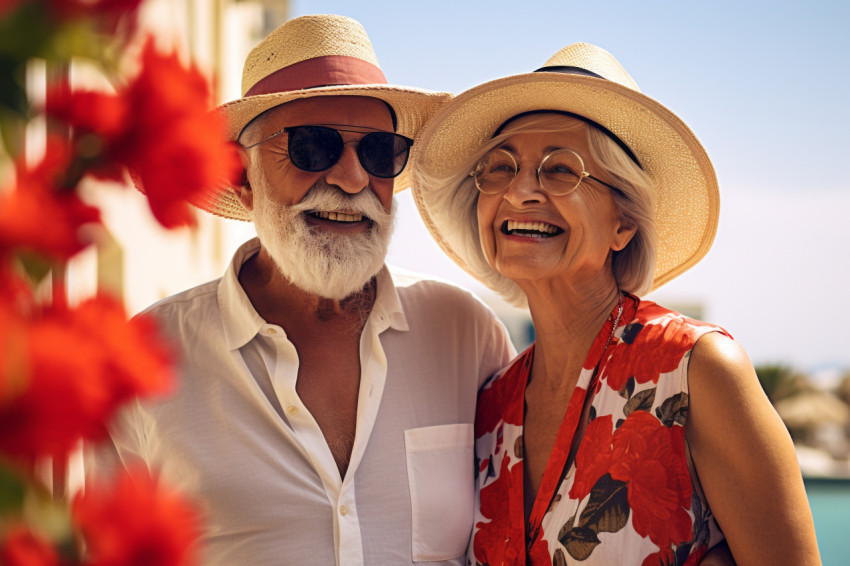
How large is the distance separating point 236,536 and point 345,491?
1.22ft

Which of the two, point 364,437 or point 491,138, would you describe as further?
point 491,138

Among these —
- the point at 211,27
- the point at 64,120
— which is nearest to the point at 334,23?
the point at 64,120

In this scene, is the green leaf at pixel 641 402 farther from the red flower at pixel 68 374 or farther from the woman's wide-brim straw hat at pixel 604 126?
the red flower at pixel 68 374

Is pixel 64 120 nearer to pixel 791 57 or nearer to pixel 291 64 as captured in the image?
pixel 291 64

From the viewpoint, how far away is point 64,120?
0.51 m

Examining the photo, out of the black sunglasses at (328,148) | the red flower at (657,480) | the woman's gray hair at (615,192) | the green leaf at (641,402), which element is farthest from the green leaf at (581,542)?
the black sunglasses at (328,148)

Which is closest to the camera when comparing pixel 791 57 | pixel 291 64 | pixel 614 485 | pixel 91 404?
pixel 91 404

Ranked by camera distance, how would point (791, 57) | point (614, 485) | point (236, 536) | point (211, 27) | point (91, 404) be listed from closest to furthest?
point (91, 404) → point (614, 485) → point (236, 536) → point (211, 27) → point (791, 57)

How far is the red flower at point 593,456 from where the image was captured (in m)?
2.40

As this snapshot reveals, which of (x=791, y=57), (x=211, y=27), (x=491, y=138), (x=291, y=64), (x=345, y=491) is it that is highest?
(x=791, y=57)

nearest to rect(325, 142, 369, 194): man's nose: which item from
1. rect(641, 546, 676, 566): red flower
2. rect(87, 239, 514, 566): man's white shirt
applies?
rect(87, 239, 514, 566): man's white shirt

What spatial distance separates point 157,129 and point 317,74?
2600 mm

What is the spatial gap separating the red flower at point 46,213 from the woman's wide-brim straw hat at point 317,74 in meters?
2.45

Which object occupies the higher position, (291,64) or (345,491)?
(291,64)
